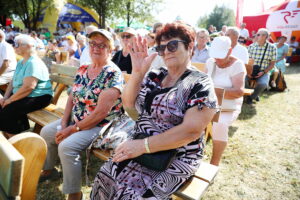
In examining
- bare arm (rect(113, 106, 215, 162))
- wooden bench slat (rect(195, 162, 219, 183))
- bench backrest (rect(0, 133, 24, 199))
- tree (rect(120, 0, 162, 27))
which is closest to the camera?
bench backrest (rect(0, 133, 24, 199))

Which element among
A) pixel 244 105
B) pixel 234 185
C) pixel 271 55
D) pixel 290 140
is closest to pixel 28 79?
pixel 234 185

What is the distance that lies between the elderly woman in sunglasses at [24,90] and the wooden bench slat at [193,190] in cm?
252

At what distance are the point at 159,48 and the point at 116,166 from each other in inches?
38.4

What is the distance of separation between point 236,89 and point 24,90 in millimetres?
2786

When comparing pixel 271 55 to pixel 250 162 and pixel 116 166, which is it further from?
pixel 116 166

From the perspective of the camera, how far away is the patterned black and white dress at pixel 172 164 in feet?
5.11

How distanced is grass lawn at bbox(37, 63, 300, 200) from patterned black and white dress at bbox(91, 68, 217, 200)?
1037 mm

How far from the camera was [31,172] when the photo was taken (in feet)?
4.05

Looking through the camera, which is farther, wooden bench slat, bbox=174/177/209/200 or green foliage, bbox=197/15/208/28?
green foliage, bbox=197/15/208/28

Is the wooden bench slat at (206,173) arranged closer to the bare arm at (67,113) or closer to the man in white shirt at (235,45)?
the bare arm at (67,113)

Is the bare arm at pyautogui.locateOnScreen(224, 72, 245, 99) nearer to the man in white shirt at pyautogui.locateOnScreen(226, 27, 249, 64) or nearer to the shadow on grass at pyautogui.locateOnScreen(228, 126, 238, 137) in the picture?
the shadow on grass at pyautogui.locateOnScreen(228, 126, 238, 137)

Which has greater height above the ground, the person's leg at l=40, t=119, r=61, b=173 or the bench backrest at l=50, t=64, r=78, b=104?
the bench backrest at l=50, t=64, r=78, b=104

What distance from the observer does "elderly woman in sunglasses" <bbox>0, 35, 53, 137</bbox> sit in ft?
10.2

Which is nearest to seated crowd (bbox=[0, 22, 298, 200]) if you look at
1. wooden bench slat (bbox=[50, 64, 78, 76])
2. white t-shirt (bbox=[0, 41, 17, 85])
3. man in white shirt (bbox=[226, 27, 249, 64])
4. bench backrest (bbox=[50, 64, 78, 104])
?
bench backrest (bbox=[50, 64, 78, 104])
